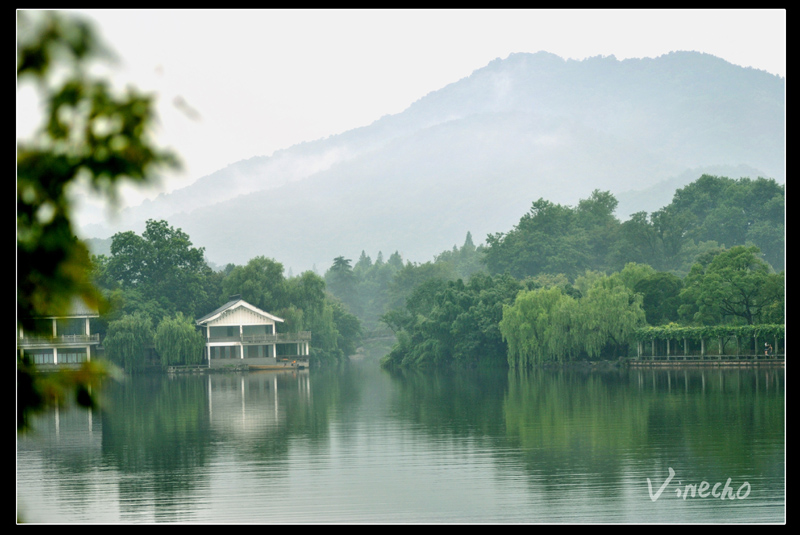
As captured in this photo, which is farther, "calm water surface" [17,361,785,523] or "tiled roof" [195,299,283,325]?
"tiled roof" [195,299,283,325]

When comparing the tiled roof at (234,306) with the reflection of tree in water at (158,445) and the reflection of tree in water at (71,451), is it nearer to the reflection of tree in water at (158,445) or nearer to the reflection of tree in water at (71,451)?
the reflection of tree in water at (158,445)

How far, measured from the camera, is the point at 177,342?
51.1 metres

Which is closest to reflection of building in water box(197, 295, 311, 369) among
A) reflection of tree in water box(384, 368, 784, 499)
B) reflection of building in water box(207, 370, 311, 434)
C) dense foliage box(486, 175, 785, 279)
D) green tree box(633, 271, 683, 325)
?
Answer: reflection of building in water box(207, 370, 311, 434)

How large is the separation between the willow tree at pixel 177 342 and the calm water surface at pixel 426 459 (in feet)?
63.3

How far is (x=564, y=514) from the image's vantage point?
13.0 metres

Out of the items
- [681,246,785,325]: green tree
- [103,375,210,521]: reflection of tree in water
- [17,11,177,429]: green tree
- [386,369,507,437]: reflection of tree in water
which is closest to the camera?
[17,11,177,429]: green tree

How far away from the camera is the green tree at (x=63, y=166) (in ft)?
8.00

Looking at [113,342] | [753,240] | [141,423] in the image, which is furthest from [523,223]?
[141,423]

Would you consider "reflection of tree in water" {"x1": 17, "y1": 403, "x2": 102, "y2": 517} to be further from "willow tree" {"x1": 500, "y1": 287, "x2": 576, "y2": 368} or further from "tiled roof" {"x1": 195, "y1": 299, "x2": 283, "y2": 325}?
"tiled roof" {"x1": 195, "y1": 299, "x2": 283, "y2": 325}

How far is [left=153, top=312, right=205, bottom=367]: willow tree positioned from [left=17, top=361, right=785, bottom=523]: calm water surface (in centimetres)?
1931

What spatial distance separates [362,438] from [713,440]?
28.1 feet

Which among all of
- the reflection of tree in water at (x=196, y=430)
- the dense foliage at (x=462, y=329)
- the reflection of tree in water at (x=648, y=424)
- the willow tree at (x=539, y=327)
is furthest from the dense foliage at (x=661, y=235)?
the reflection of tree in water at (x=648, y=424)

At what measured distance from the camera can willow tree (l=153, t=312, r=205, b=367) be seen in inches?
2009

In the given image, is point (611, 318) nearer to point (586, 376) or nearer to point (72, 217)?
point (586, 376)
